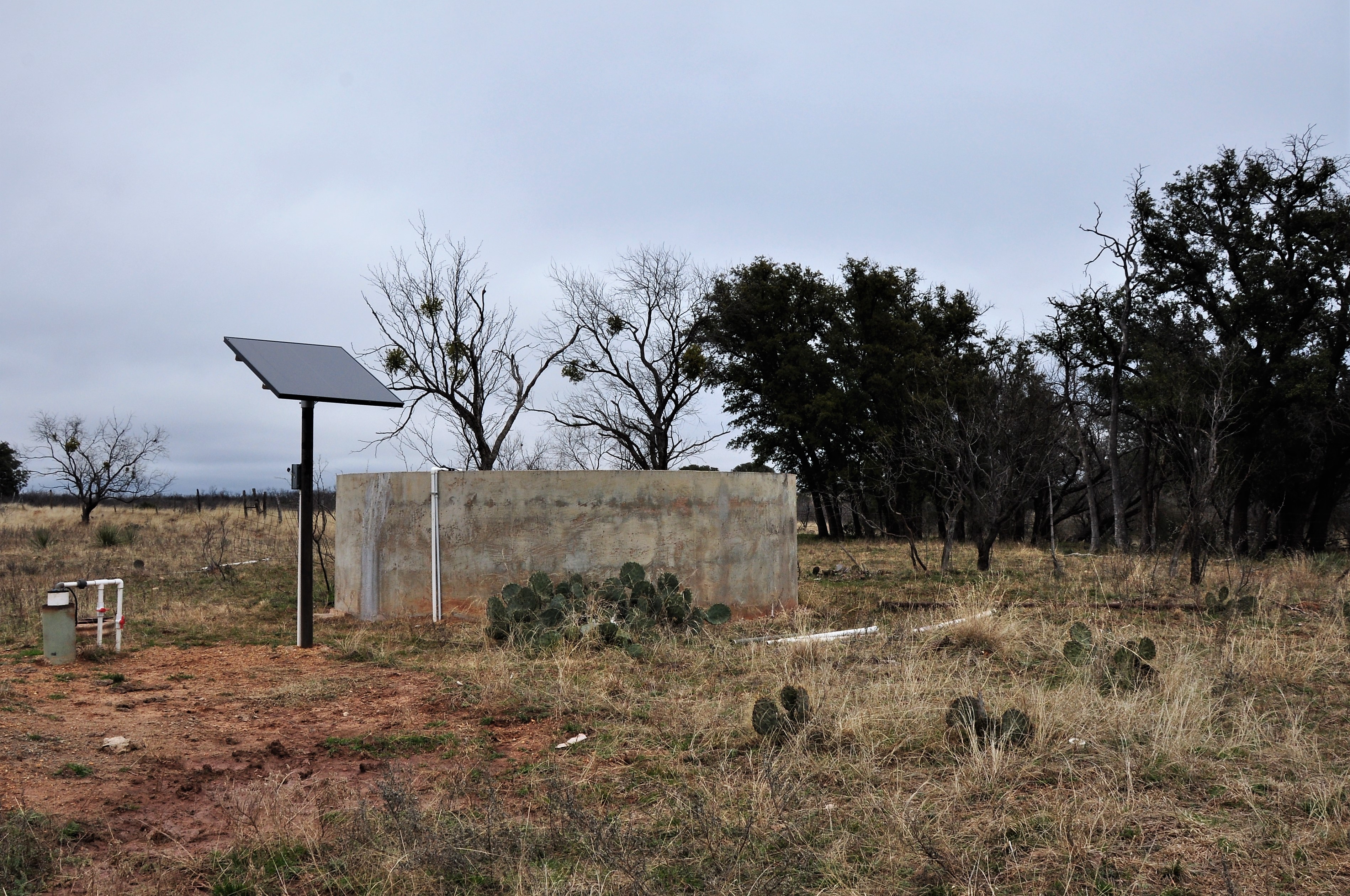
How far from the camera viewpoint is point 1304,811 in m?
4.23

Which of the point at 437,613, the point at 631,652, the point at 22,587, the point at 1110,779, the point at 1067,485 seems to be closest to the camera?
the point at 1110,779

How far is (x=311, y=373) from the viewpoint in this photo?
31.2 ft

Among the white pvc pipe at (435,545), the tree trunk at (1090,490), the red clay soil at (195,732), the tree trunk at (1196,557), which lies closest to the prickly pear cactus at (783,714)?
the red clay soil at (195,732)

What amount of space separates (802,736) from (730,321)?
26.7 m

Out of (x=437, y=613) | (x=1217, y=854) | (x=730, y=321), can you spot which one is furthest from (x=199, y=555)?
(x=1217, y=854)

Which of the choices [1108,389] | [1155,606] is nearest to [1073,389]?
[1108,389]

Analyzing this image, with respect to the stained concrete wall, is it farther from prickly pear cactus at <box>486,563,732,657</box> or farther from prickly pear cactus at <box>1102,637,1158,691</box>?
prickly pear cactus at <box>1102,637,1158,691</box>

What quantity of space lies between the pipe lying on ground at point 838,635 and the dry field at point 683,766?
0.14 meters

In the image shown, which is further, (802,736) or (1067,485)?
→ (1067,485)

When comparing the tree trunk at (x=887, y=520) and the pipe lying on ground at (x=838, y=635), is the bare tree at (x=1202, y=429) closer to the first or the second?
the pipe lying on ground at (x=838, y=635)

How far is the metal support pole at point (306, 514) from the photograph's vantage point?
9.20 metres

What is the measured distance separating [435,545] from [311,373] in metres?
2.38

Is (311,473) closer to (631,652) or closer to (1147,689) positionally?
(631,652)

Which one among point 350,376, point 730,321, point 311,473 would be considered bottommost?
point 311,473
